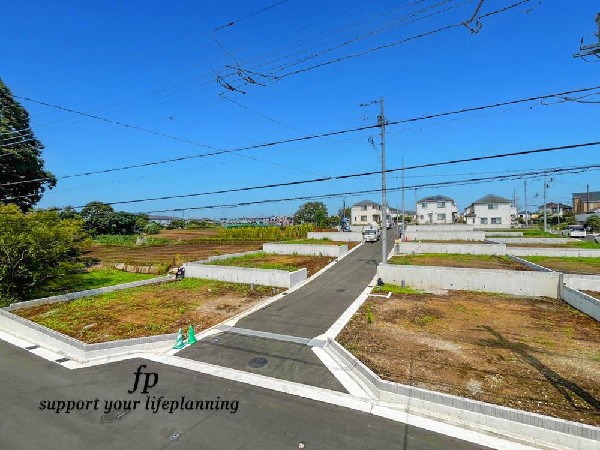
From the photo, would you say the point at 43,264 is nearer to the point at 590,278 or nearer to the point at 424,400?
the point at 424,400

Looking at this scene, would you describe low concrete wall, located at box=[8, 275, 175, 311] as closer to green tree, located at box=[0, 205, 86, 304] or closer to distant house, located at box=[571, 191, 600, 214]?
green tree, located at box=[0, 205, 86, 304]

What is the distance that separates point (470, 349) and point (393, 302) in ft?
19.8

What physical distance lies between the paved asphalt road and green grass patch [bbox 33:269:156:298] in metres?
12.2

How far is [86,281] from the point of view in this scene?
76.1 feet

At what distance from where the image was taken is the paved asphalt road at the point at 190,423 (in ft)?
20.8

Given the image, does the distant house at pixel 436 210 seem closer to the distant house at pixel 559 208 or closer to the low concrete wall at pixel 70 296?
the distant house at pixel 559 208

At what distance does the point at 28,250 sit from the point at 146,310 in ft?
25.2

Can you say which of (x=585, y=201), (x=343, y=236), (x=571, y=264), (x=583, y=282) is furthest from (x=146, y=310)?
(x=585, y=201)

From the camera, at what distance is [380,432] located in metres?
6.64

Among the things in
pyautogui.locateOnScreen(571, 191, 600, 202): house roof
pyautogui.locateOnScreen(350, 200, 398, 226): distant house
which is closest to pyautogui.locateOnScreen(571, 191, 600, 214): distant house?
pyautogui.locateOnScreen(571, 191, 600, 202): house roof

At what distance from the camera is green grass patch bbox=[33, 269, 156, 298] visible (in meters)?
19.1

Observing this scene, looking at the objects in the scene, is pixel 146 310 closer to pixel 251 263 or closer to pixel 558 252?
pixel 251 263

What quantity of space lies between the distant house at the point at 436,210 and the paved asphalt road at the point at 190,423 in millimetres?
65864

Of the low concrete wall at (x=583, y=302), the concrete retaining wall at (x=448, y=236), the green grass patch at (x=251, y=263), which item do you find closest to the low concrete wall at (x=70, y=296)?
the green grass patch at (x=251, y=263)
